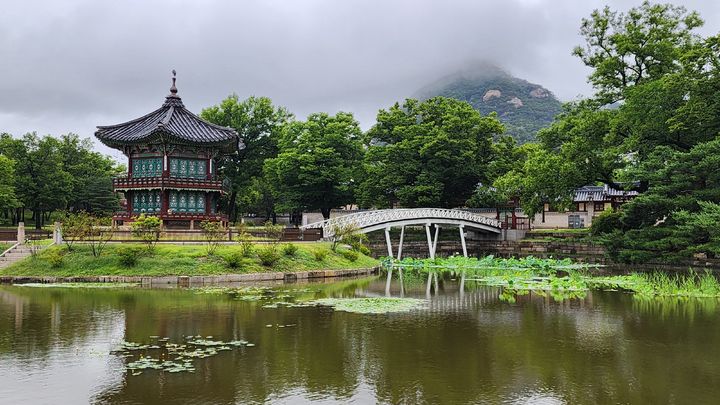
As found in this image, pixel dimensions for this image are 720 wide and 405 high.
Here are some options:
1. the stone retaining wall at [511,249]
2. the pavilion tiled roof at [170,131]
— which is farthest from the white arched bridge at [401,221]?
the pavilion tiled roof at [170,131]

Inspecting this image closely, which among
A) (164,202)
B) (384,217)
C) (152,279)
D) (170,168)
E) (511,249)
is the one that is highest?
(170,168)

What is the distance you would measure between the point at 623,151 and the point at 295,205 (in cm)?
3534

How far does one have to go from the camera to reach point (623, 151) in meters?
42.5

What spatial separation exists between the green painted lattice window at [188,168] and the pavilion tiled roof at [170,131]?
2091 millimetres

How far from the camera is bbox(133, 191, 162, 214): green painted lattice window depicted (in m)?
46.7

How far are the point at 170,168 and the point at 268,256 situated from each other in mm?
19287

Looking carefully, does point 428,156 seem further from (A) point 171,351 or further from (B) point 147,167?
(A) point 171,351

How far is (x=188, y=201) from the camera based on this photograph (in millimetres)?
47281

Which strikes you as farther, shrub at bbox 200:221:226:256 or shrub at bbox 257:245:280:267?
shrub at bbox 200:221:226:256

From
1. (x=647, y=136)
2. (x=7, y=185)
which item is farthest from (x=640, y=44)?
(x=7, y=185)

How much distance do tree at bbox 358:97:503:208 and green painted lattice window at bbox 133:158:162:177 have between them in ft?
79.4

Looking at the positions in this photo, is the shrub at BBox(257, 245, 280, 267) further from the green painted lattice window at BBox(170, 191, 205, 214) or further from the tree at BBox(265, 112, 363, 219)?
the tree at BBox(265, 112, 363, 219)

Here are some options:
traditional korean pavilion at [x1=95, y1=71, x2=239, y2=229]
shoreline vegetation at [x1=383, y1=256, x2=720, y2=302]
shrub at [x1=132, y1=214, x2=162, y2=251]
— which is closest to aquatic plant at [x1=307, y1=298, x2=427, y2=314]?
shoreline vegetation at [x1=383, y1=256, x2=720, y2=302]

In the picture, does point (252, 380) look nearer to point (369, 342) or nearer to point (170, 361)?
point (170, 361)
